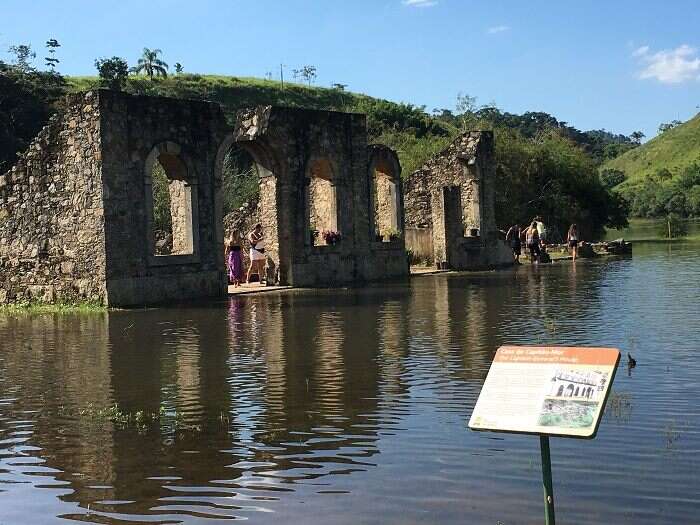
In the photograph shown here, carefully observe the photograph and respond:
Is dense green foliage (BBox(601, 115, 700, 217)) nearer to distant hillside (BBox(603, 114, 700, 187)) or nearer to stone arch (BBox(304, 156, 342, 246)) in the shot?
distant hillside (BBox(603, 114, 700, 187))

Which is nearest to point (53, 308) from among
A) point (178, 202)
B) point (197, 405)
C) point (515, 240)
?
point (178, 202)

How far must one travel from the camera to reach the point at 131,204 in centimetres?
1917

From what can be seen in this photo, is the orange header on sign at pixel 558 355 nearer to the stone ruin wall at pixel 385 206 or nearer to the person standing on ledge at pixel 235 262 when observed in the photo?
the person standing on ledge at pixel 235 262

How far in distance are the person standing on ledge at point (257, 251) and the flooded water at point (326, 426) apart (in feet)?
27.9

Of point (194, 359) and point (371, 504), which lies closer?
point (371, 504)

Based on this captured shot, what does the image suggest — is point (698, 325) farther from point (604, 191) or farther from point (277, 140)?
point (604, 191)

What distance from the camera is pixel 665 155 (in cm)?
12194

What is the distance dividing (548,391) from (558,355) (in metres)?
0.21

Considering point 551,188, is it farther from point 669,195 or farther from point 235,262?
point 669,195

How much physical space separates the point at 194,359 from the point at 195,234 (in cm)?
962

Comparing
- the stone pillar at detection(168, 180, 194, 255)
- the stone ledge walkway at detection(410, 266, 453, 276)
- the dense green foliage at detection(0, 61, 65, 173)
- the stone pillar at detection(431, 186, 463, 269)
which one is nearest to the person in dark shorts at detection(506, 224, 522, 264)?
the stone pillar at detection(431, 186, 463, 269)

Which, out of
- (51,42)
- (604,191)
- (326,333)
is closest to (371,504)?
(326,333)

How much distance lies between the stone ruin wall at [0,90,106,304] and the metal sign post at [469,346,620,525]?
15.1m

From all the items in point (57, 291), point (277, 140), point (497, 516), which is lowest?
point (497, 516)
